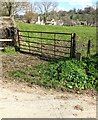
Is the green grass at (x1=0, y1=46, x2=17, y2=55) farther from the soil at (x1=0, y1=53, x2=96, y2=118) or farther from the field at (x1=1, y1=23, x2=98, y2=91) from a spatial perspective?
the soil at (x1=0, y1=53, x2=96, y2=118)

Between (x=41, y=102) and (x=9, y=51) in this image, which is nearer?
(x=41, y=102)

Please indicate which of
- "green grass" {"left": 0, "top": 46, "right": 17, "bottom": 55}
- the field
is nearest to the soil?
the field

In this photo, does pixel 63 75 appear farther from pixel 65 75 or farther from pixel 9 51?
pixel 9 51

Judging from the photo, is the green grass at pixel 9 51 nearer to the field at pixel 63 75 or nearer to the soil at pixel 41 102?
the field at pixel 63 75

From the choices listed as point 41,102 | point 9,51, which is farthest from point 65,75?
point 9,51

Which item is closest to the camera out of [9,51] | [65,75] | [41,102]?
Answer: [41,102]

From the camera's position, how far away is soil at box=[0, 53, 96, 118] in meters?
5.18

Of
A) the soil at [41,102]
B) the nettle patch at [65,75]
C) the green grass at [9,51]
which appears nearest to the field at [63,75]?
the nettle patch at [65,75]

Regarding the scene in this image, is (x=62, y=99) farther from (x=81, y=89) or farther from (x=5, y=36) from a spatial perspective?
(x=5, y=36)

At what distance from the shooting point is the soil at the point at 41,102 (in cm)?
518

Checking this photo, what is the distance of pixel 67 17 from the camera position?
5316cm

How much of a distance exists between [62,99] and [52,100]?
10.2 inches

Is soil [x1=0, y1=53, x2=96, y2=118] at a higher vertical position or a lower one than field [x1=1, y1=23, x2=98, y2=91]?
lower

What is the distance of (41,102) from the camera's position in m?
5.80
